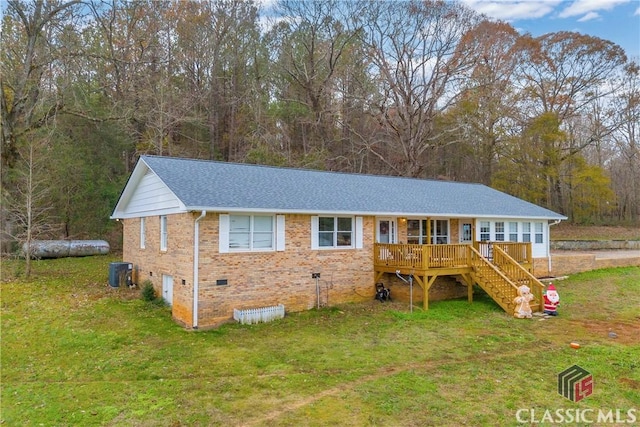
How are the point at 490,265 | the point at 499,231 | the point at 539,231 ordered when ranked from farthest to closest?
the point at 539,231, the point at 499,231, the point at 490,265

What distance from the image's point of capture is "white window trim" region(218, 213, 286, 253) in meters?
11.5

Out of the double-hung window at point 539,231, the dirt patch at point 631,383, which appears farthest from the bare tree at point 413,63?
the dirt patch at point 631,383

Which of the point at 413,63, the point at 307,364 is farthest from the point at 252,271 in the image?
the point at 413,63

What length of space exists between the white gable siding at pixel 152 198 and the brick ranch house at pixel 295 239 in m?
0.05

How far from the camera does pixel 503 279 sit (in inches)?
539

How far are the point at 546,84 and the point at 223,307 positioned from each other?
32471mm

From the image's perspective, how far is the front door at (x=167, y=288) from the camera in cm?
1338

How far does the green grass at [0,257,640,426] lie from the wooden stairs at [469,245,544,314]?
0.61 m

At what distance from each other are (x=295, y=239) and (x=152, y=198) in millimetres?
5369

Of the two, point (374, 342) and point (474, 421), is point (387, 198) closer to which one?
point (374, 342)

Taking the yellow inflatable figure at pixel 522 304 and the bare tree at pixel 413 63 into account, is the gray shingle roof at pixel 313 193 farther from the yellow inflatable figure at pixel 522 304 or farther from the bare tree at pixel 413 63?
the bare tree at pixel 413 63

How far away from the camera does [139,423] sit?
6113mm

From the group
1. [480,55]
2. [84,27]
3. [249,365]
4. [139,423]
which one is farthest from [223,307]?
[480,55]

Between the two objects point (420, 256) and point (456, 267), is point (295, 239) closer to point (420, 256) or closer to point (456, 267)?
point (420, 256)
